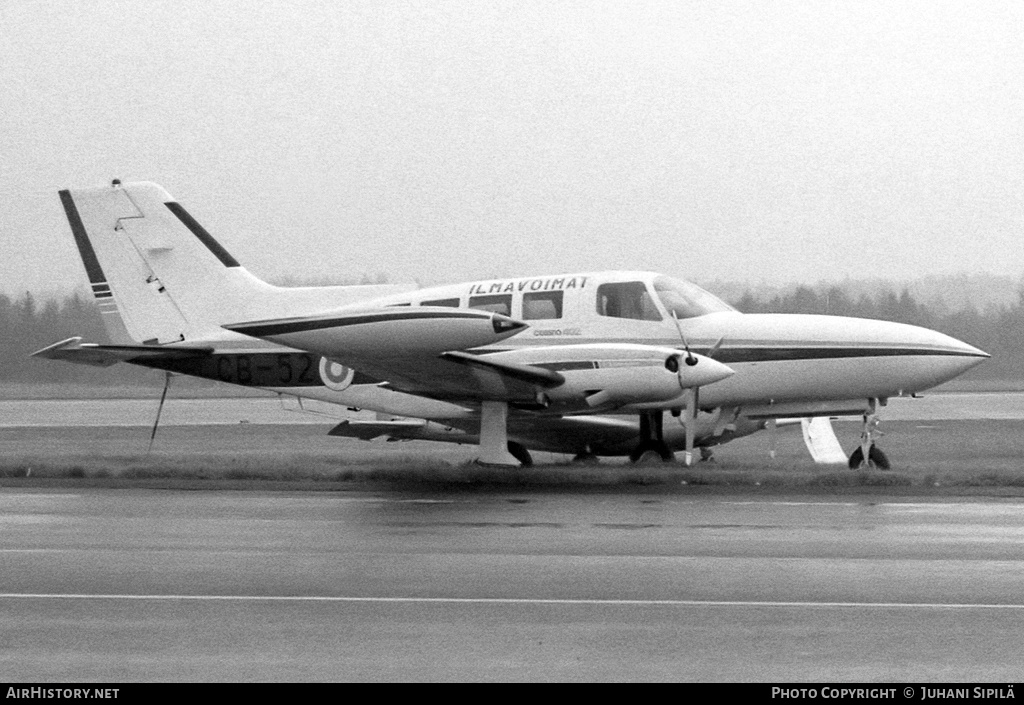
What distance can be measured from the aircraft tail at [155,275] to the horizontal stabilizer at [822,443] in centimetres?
734

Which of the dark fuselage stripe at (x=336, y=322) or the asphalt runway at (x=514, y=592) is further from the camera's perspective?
the dark fuselage stripe at (x=336, y=322)

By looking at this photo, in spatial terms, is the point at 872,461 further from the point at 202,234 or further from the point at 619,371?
the point at 202,234

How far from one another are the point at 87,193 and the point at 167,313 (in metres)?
2.08

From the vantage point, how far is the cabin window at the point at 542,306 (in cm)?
1709

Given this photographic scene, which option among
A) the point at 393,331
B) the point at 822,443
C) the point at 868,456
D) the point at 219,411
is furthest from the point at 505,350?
the point at 219,411

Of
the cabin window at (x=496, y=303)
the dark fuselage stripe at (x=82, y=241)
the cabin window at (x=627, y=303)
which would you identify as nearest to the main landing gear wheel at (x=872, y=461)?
the cabin window at (x=627, y=303)

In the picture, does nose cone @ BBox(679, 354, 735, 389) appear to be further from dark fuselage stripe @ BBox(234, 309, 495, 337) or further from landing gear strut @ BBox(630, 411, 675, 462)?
dark fuselage stripe @ BBox(234, 309, 495, 337)

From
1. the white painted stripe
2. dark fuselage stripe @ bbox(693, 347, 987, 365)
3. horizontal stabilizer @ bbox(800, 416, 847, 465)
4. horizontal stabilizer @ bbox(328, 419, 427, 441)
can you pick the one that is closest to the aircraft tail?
horizontal stabilizer @ bbox(328, 419, 427, 441)

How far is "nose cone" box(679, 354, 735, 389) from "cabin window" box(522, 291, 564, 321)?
2334mm

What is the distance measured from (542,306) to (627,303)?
1085 mm

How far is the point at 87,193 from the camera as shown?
19016 millimetres

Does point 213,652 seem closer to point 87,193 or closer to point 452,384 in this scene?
point 452,384

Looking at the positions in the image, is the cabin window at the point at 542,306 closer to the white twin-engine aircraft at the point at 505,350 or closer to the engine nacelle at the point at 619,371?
the white twin-engine aircraft at the point at 505,350
